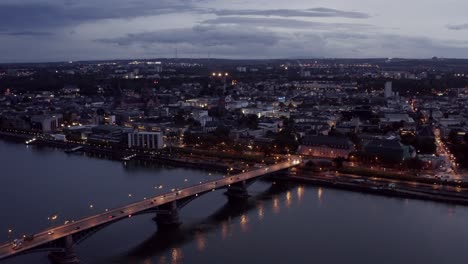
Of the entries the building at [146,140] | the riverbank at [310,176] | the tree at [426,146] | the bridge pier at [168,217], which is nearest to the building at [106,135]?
the riverbank at [310,176]

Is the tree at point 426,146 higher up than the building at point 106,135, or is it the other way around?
the tree at point 426,146

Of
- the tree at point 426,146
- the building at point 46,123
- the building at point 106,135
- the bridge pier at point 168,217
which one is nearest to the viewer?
the bridge pier at point 168,217

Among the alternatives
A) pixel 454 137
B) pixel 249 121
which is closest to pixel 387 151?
pixel 454 137

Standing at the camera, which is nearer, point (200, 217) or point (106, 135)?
point (200, 217)

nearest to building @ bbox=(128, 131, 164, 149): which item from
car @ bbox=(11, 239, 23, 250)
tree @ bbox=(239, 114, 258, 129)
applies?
tree @ bbox=(239, 114, 258, 129)

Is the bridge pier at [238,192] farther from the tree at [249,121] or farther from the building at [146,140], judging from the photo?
the tree at [249,121]

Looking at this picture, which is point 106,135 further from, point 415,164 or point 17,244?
point 17,244

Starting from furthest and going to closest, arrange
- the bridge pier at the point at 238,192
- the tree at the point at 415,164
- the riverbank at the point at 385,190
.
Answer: the tree at the point at 415,164
the bridge pier at the point at 238,192
the riverbank at the point at 385,190

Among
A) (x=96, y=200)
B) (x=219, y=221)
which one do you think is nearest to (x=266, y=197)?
(x=219, y=221)
